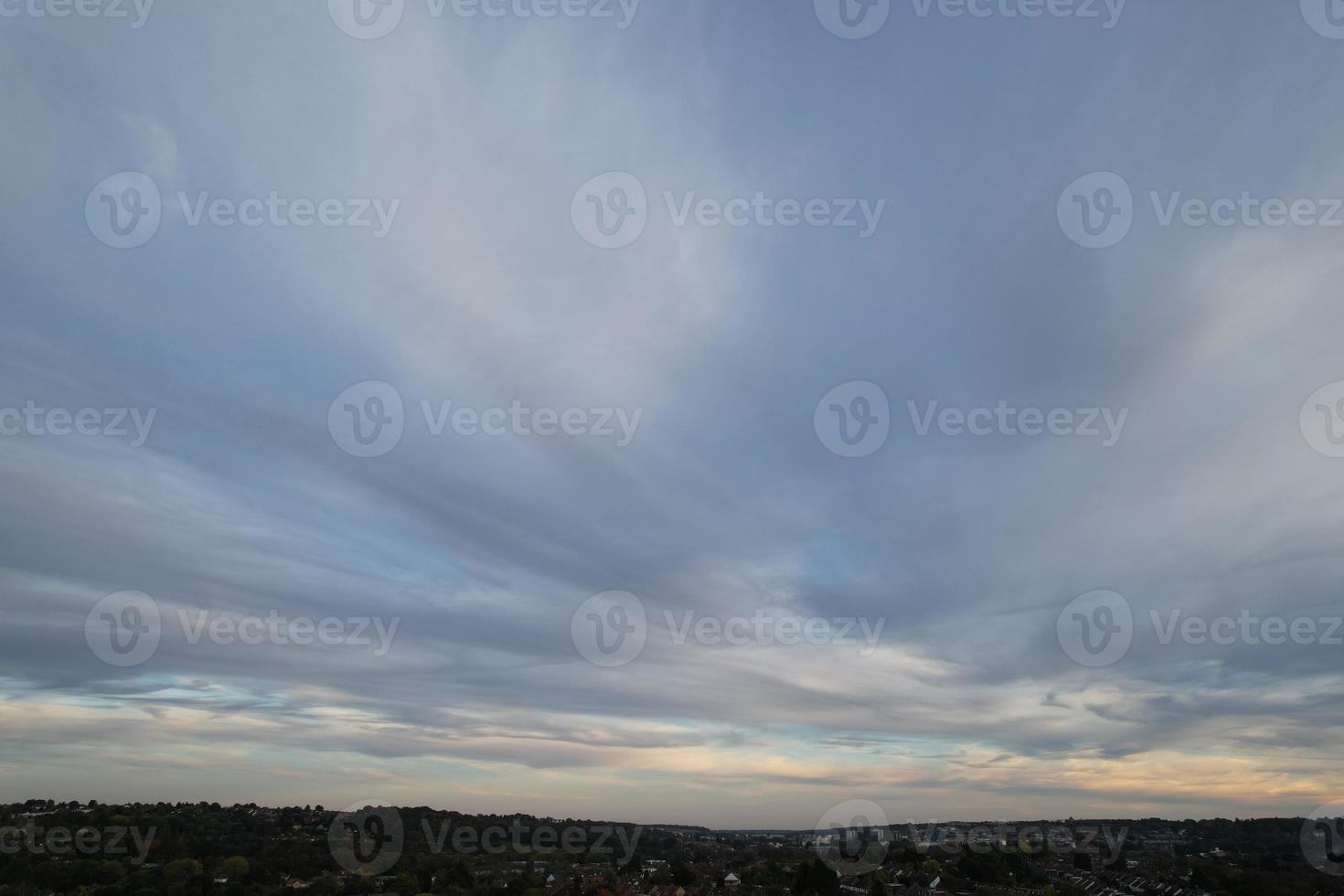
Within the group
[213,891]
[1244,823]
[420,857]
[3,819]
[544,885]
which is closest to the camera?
[213,891]

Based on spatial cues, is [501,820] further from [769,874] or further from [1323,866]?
[1323,866]

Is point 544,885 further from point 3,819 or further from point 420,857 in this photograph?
point 3,819

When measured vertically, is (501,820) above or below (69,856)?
below

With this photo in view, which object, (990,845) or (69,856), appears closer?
(69,856)

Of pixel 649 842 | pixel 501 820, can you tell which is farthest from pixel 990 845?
pixel 501 820

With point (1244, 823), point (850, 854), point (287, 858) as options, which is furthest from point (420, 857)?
point (1244, 823)

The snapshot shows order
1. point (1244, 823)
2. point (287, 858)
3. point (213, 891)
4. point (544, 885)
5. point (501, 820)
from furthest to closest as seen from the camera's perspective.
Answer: point (1244, 823) → point (501, 820) → point (287, 858) → point (544, 885) → point (213, 891)
